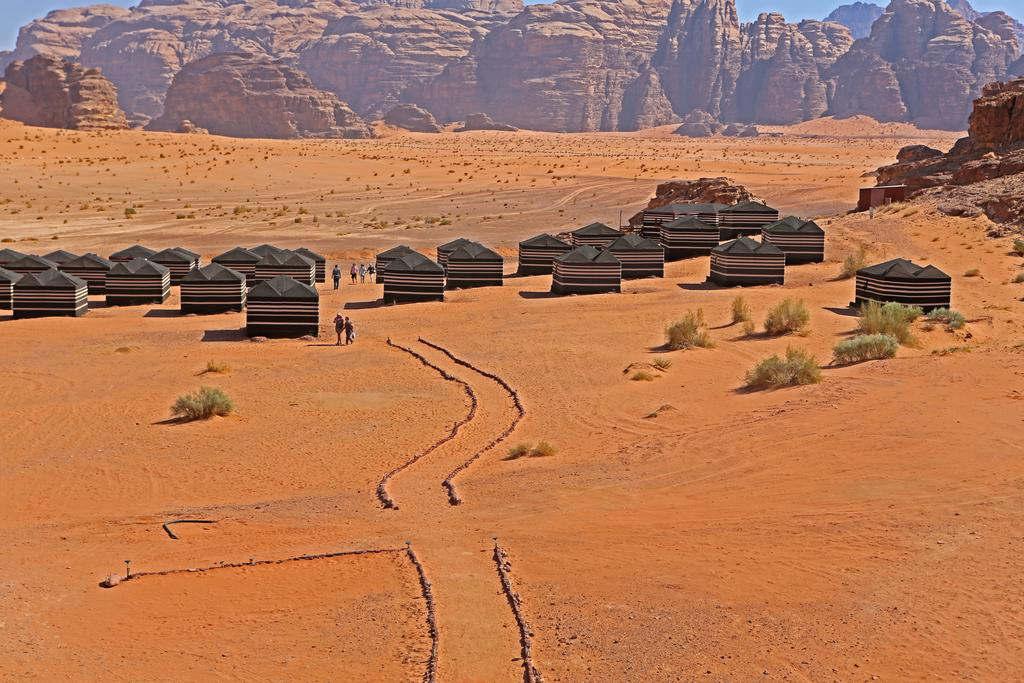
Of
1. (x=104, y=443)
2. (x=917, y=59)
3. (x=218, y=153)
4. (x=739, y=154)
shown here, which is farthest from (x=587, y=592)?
(x=917, y=59)

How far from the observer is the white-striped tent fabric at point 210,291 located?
93.9 feet

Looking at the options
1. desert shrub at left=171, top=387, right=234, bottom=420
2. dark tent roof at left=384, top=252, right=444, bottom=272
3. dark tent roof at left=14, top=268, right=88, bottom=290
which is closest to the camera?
desert shrub at left=171, top=387, right=234, bottom=420

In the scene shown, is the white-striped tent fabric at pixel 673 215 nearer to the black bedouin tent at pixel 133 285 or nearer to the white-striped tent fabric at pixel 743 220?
the white-striped tent fabric at pixel 743 220

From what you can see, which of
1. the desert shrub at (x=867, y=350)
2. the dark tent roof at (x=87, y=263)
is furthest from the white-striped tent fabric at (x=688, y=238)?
the desert shrub at (x=867, y=350)

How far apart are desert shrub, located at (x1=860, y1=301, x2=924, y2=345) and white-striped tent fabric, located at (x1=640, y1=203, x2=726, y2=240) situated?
54.1 feet

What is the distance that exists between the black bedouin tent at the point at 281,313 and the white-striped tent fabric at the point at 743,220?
58.4 feet

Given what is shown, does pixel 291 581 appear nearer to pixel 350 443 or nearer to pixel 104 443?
pixel 350 443

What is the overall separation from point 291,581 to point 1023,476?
24.0 feet

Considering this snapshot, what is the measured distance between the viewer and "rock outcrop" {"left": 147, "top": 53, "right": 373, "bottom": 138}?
5261 inches

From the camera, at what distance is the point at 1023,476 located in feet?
38.0

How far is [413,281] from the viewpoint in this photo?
29828 millimetres

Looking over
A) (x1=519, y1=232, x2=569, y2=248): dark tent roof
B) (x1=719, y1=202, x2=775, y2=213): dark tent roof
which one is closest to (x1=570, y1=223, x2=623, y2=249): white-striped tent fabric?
(x1=519, y1=232, x2=569, y2=248): dark tent roof

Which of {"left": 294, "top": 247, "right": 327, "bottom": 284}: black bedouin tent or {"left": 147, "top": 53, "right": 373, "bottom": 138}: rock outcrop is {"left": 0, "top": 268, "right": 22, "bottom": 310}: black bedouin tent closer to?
{"left": 294, "top": 247, "right": 327, "bottom": 284}: black bedouin tent

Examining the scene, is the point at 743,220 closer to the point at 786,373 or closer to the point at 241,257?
the point at 241,257
